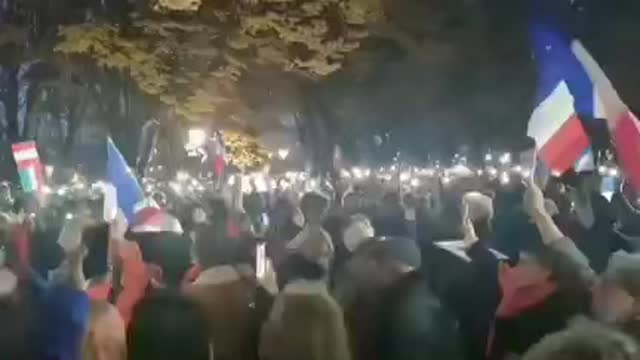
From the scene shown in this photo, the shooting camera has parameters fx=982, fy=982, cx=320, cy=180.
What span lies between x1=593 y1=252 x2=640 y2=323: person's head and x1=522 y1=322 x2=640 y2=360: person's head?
31 centimetres

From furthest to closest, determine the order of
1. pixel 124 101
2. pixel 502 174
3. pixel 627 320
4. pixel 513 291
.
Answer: pixel 124 101 → pixel 502 174 → pixel 513 291 → pixel 627 320

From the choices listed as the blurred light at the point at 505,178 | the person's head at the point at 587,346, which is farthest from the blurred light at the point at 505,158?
the person's head at the point at 587,346

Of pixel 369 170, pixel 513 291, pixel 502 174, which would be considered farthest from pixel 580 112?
pixel 369 170

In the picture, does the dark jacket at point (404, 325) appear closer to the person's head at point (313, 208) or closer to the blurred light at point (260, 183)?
the person's head at point (313, 208)

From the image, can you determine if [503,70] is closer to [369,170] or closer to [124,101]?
[369,170]

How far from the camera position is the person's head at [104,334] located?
2564 mm

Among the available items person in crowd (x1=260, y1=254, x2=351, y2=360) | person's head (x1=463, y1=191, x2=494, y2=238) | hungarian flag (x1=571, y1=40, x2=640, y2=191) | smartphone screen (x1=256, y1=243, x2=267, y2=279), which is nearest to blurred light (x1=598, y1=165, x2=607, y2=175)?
hungarian flag (x1=571, y1=40, x2=640, y2=191)

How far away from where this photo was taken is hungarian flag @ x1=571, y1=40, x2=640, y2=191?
7.42 ft

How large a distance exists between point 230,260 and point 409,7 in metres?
0.84

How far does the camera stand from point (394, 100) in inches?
107

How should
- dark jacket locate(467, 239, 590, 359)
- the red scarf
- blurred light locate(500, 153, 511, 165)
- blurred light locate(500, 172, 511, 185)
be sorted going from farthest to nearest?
blurred light locate(500, 153, 511, 165) → blurred light locate(500, 172, 511, 185) → the red scarf → dark jacket locate(467, 239, 590, 359)

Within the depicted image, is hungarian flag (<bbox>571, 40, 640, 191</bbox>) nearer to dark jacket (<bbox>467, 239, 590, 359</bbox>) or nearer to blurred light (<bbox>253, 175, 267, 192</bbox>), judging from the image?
dark jacket (<bbox>467, 239, 590, 359</bbox>)

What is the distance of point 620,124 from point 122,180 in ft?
4.48

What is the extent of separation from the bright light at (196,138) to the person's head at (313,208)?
34 cm
